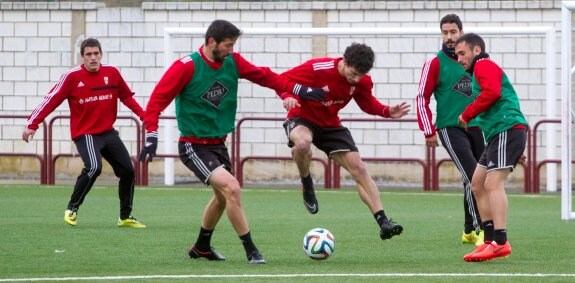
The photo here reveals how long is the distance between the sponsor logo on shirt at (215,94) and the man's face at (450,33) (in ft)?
8.23

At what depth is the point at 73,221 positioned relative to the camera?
14.4 metres

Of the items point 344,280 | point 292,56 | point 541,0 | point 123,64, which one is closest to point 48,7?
point 123,64

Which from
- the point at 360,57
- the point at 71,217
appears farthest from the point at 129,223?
the point at 360,57

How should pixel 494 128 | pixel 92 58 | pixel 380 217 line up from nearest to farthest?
pixel 494 128 → pixel 380 217 → pixel 92 58

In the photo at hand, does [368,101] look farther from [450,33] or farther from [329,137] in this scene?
[450,33]

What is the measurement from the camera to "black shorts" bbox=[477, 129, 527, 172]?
1056 cm

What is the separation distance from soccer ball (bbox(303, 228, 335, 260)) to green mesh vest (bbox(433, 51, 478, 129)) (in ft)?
7.07

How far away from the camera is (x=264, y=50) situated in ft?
80.3

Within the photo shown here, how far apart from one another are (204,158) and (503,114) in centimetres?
249

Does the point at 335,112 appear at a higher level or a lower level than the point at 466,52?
lower

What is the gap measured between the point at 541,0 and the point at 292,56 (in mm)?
4734

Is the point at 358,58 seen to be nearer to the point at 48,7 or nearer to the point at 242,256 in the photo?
the point at 242,256

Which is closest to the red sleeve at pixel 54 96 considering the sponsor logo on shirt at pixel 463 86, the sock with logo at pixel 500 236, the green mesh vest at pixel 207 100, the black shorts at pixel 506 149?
the green mesh vest at pixel 207 100

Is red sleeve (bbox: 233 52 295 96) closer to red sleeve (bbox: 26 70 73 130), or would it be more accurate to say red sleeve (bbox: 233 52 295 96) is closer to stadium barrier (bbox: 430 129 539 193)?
red sleeve (bbox: 26 70 73 130)
